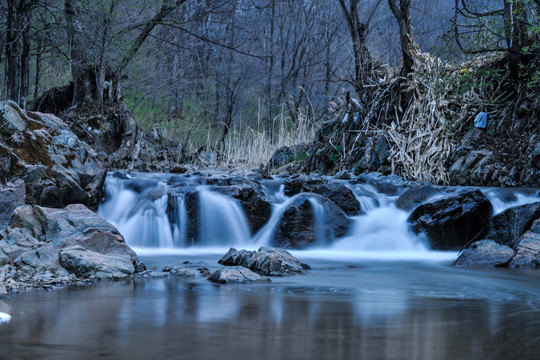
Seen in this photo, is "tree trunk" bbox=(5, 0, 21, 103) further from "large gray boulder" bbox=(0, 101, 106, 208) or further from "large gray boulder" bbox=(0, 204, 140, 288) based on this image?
"large gray boulder" bbox=(0, 204, 140, 288)

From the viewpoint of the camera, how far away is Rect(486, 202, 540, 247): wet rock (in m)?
6.67

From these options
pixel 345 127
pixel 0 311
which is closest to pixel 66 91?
pixel 345 127

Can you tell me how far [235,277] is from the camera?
4402mm

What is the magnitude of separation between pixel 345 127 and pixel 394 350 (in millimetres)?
10048

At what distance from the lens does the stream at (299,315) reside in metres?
2.37

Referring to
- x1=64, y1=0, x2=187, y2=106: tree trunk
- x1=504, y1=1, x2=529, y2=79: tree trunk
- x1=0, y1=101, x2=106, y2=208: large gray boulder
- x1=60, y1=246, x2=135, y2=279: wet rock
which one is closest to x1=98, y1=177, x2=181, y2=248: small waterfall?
x1=0, y1=101, x2=106, y2=208: large gray boulder

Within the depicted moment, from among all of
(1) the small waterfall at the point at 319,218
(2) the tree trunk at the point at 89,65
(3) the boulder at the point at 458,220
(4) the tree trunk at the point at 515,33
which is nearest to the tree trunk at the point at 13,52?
(2) the tree trunk at the point at 89,65

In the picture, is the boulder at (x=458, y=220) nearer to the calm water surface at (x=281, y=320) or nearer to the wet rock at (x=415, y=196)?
the wet rock at (x=415, y=196)

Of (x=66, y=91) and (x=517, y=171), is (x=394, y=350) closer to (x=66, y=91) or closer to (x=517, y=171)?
(x=517, y=171)

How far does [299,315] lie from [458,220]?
4529 millimetres

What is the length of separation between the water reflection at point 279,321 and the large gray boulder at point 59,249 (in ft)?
0.93

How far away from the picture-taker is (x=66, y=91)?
1291 cm

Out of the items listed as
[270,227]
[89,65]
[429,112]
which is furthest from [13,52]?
[429,112]

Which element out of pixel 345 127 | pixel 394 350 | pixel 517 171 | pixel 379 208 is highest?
pixel 345 127
